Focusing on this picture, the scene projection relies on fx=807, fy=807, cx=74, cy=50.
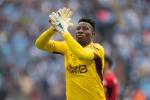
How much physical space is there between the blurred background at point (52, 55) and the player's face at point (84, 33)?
5.85 meters

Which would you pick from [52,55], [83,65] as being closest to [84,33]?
[83,65]

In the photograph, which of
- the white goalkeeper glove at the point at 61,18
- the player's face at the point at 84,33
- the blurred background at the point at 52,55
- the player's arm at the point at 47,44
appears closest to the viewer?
the white goalkeeper glove at the point at 61,18

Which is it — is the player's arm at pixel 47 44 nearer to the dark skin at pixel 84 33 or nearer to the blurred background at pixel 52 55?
the dark skin at pixel 84 33

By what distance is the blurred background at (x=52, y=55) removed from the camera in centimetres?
1702

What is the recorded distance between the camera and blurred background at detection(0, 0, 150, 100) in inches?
670

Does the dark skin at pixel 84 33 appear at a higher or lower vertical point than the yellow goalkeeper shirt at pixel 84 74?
higher

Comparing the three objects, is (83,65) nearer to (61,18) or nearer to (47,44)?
(47,44)

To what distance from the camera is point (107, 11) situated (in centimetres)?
1930

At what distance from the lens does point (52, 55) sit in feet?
57.8

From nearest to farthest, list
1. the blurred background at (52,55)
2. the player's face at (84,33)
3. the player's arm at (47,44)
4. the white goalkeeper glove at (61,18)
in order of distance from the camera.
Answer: the white goalkeeper glove at (61,18) → the player's face at (84,33) → the player's arm at (47,44) → the blurred background at (52,55)

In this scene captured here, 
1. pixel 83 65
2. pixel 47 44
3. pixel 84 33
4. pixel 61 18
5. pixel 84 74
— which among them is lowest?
pixel 84 74

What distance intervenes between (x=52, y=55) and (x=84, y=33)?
7.68 meters

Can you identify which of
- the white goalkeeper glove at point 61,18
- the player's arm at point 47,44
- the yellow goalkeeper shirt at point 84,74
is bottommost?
the yellow goalkeeper shirt at point 84,74

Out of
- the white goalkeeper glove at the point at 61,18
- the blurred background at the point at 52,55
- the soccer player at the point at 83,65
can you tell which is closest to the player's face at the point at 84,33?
the soccer player at the point at 83,65
